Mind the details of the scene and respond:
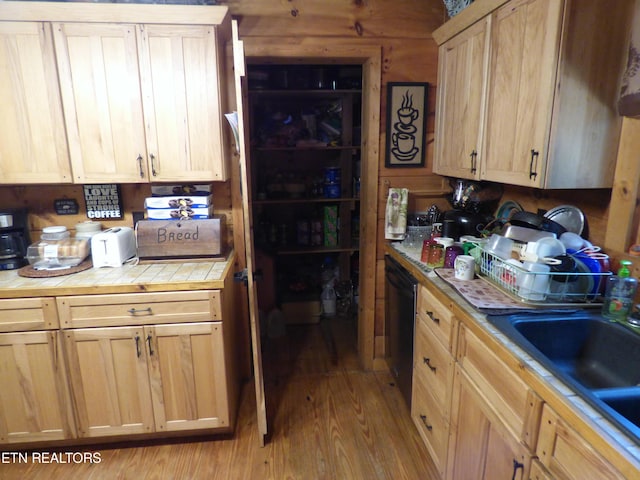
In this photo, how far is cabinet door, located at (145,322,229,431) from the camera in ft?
6.18

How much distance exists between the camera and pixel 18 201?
2215 mm

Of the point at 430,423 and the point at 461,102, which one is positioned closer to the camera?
the point at 430,423

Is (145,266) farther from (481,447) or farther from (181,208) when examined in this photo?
(481,447)

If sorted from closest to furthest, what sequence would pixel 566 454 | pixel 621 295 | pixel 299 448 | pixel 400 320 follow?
pixel 566 454 < pixel 621 295 < pixel 299 448 < pixel 400 320

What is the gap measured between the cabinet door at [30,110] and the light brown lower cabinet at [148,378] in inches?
32.9

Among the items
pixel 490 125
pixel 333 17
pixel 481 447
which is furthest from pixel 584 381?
pixel 333 17

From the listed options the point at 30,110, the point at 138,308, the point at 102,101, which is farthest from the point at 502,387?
the point at 30,110

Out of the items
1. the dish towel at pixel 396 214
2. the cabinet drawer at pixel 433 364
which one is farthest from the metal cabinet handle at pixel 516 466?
the dish towel at pixel 396 214

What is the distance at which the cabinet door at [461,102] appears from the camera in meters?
1.84

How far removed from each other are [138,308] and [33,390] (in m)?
0.65

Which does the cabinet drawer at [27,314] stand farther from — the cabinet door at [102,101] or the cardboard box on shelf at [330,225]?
the cardboard box on shelf at [330,225]

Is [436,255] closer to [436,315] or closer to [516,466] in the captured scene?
[436,315]

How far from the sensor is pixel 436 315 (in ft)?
5.53

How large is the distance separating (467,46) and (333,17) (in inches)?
30.0
